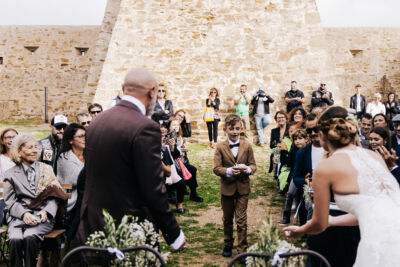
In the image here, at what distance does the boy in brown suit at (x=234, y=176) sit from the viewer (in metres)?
4.52

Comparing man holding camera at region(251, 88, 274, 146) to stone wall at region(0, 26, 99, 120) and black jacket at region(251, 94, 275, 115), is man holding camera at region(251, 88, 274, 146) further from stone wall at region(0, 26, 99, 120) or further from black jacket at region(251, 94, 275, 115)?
stone wall at region(0, 26, 99, 120)

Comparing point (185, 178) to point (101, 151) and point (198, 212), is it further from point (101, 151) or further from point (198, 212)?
point (101, 151)

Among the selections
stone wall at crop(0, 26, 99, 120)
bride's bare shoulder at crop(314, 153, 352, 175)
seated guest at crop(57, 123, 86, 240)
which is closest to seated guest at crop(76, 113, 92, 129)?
seated guest at crop(57, 123, 86, 240)

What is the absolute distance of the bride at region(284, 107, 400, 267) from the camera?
6.79ft

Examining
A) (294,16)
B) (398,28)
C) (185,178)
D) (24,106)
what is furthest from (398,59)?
(24,106)

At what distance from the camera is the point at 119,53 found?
1271 centimetres

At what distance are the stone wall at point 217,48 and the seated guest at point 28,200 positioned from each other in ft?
27.7

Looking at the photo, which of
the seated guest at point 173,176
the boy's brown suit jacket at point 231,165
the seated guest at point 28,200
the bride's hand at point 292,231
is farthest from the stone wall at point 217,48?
the bride's hand at point 292,231

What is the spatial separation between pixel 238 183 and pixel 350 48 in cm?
1657

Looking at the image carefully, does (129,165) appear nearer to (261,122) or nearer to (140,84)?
(140,84)

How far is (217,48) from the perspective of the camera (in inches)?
498

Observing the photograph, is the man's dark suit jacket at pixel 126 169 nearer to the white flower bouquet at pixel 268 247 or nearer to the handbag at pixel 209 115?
the white flower bouquet at pixel 268 247

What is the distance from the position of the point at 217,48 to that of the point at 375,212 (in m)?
11.0

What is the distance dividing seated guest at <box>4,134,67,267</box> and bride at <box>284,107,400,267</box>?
8.84ft
